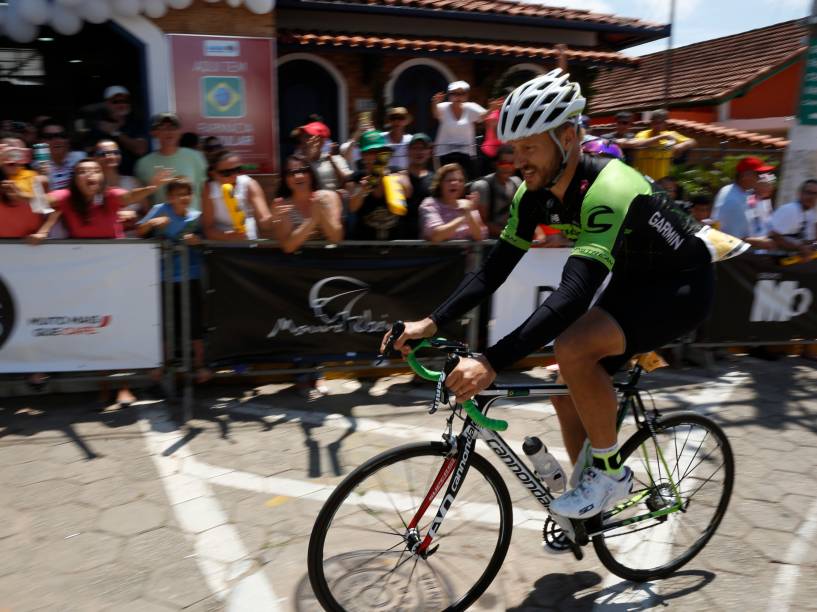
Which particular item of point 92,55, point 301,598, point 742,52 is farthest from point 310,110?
point 742,52

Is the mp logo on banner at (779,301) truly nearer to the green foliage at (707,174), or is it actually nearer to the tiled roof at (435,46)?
the green foliage at (707,174)

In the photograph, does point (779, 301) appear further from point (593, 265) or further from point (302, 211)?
point (593, 265)

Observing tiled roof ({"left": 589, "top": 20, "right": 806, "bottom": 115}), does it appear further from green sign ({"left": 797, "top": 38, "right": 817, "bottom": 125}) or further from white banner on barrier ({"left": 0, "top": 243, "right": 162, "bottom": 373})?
white banner on barrier ({"left": 0, "top": 243, "right": 162, "bottom": 373})

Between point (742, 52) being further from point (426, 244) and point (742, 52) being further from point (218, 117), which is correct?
point (426, 244)

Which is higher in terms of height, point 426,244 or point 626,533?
point 426,244

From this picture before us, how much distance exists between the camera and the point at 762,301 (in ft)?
22.0

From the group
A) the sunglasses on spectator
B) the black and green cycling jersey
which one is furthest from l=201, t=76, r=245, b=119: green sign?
the black and green cycling jersey

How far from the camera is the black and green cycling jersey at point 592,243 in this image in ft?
8.20

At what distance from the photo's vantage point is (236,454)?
4617 millimetres

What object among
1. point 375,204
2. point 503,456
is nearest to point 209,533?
point 503,456

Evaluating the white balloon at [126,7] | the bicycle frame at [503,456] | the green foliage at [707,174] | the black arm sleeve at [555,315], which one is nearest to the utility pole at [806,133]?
the green foliage at [707,174]

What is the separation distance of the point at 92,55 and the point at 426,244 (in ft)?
25.0

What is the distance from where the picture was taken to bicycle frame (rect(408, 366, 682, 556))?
9.15ft

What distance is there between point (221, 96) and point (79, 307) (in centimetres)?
455
